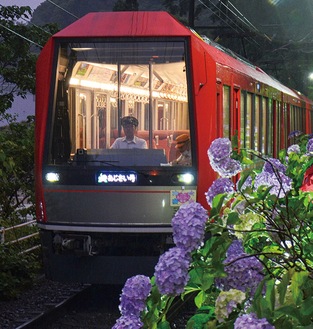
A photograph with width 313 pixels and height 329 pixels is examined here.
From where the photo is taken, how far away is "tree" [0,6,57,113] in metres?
19.2

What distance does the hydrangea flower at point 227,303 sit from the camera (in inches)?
116

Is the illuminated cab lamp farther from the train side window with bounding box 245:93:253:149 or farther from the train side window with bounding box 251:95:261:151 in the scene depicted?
the train side window with bounding box 251:95:261:151

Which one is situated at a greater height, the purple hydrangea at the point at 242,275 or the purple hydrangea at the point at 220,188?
the purple hydrangea at the point at 220,188

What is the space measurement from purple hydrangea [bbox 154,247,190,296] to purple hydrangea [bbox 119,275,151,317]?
0.19m

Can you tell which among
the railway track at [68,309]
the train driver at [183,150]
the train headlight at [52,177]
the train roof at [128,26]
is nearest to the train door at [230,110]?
the train roof at [128,26]

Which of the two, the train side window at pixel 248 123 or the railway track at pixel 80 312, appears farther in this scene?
the train side window at pixel 248 123

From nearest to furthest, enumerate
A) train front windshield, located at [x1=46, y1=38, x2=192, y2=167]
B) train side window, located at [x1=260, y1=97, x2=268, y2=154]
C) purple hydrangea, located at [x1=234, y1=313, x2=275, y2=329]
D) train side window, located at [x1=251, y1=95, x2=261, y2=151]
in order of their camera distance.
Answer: purple hydrangea, located at [x1=234, y1=313, x2=275, y2=329] → train front windshield, located at [x1=46, y1=38, x2=192, y2=167] → train side window, located at [x1=251, y1=95, x2=261, y2=151] → train side window, located at [x1=260, y1=97, x2=268, y2=154]

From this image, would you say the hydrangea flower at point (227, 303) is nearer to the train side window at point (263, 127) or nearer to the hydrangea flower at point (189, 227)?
the hydrangea flower at point (189, 227)

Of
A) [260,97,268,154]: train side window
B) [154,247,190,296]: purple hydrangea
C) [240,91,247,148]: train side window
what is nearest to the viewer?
[154,247,190,296]: purple hydrangea

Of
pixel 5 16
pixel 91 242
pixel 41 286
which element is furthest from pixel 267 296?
pixel 5 16

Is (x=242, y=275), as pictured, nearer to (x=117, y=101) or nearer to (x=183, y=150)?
(x=183, y=150)

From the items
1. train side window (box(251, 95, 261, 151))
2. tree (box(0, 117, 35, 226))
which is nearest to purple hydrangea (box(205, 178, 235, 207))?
tree (box(0, 117, 35, 226))

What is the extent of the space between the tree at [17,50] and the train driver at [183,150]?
854cm

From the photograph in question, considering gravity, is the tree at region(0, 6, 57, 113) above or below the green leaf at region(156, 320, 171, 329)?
above
